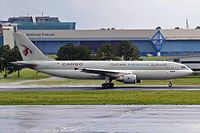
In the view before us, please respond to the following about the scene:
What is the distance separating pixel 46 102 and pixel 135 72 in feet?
75.3

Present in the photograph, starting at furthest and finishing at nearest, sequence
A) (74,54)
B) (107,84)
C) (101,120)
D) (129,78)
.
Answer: (74,54) → (107,84) → (129,78) → (101,120)

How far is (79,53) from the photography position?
9569 centimetres

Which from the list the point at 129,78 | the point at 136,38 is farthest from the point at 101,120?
the point at 136,38

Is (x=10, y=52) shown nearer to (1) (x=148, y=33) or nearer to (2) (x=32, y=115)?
(2) (x=32, y=115)

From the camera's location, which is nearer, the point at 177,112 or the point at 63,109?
the point at 177,112

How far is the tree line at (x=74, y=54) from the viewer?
84.8m

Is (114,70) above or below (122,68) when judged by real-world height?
below

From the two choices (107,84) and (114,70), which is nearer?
(107,84)

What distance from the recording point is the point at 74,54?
9569 cm

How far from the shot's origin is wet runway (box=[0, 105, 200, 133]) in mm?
18688

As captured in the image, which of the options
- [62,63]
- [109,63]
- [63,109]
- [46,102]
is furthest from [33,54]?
[63,109]

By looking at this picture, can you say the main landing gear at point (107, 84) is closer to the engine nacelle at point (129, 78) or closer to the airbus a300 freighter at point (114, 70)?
the airbus a300 freighter at point (114, 70)

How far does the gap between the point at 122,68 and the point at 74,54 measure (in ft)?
135

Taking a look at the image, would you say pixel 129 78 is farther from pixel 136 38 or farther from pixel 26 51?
pixel 136 38
